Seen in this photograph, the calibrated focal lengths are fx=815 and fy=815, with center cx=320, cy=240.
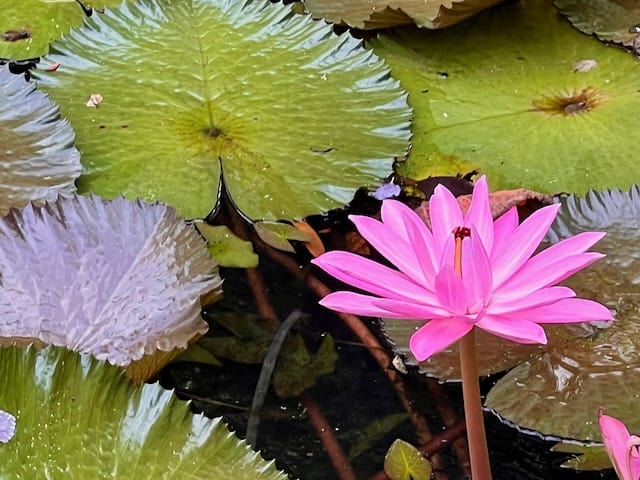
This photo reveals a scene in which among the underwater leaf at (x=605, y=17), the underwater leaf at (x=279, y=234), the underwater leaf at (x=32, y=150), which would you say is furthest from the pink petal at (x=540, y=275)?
the underwater leaf at (x=605, y=17)

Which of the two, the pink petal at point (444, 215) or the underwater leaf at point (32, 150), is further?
the underwater leaf at point (32, 150)

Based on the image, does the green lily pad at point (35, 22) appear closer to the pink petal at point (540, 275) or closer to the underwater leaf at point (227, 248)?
the underwater leaf at point (227, 248)

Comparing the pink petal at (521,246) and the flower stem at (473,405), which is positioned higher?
the pink petal at (521,246)

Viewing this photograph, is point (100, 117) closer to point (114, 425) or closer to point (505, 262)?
point (114, 425)

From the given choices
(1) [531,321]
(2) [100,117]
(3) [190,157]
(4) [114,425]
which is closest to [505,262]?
(1) [531,321]

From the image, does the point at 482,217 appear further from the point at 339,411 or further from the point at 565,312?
the point at 339,411

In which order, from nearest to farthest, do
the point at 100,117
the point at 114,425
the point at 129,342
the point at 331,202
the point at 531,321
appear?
the point at 531,321 < the point at 114,425 < the point at 129,342 < the point at 331,202 < the point at 100,117

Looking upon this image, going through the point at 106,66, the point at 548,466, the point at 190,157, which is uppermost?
the point at 106,66

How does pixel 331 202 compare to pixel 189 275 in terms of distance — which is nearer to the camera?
pixel 189 275
